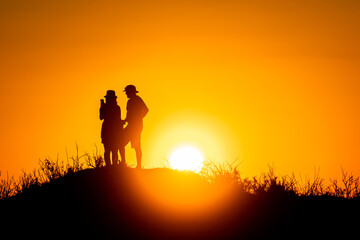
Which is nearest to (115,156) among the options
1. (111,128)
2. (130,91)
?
(111,128)

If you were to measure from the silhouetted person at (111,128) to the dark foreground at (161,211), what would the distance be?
3.46 ft

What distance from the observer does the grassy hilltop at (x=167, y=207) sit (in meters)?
15.7

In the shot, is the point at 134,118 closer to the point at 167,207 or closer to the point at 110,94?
the point at 110,94

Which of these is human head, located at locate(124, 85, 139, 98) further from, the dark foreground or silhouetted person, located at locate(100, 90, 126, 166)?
the dark foreground

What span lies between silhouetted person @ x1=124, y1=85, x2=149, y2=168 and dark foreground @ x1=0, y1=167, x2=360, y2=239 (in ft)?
4.42

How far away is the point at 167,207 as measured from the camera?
16.7 m

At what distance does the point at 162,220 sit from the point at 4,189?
627 centimetres

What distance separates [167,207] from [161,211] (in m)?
0.28

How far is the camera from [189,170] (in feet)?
64.3

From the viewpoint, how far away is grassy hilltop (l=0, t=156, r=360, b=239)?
51.6 feet

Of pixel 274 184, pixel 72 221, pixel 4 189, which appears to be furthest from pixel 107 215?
pixel 274 184

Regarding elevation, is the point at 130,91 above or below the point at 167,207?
above

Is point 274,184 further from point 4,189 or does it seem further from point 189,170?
point 4,189

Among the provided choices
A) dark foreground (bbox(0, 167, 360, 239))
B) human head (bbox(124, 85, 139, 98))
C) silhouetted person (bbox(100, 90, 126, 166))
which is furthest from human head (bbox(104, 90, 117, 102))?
dark foreground (bbox(0, 167, 360, 239))
